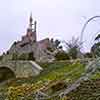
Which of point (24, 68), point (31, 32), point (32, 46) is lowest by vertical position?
point (24, 68)

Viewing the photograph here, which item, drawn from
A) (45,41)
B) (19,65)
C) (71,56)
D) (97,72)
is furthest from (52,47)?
(97,72)

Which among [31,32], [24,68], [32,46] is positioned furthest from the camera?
[31,32]

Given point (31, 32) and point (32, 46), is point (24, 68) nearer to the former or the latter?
point (32, 46)

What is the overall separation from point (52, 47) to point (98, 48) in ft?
150

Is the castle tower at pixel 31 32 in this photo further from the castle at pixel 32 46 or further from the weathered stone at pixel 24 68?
the weathered stone at pixel 24 68

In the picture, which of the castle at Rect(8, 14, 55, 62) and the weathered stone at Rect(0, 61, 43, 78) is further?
the castle at Rect(8, 14, 55, 62)

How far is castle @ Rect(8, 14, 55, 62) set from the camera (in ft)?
141

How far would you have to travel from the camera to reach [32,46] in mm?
45312

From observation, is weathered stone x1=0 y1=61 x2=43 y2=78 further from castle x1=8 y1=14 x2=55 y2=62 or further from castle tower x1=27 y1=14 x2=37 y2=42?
castle tower x1=27 y1=14 x2=37 y2=42

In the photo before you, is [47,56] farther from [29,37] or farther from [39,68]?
[29,37]

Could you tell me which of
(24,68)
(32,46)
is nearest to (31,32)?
(32,46)

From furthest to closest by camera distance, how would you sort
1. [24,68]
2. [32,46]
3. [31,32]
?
1. [31,32]
2. [32,46]
3. [24,68]

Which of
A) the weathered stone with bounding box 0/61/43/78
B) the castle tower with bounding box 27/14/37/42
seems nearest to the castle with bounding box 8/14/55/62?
the castle tower with bounding box 27/14/37/42

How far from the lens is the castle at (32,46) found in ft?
141
